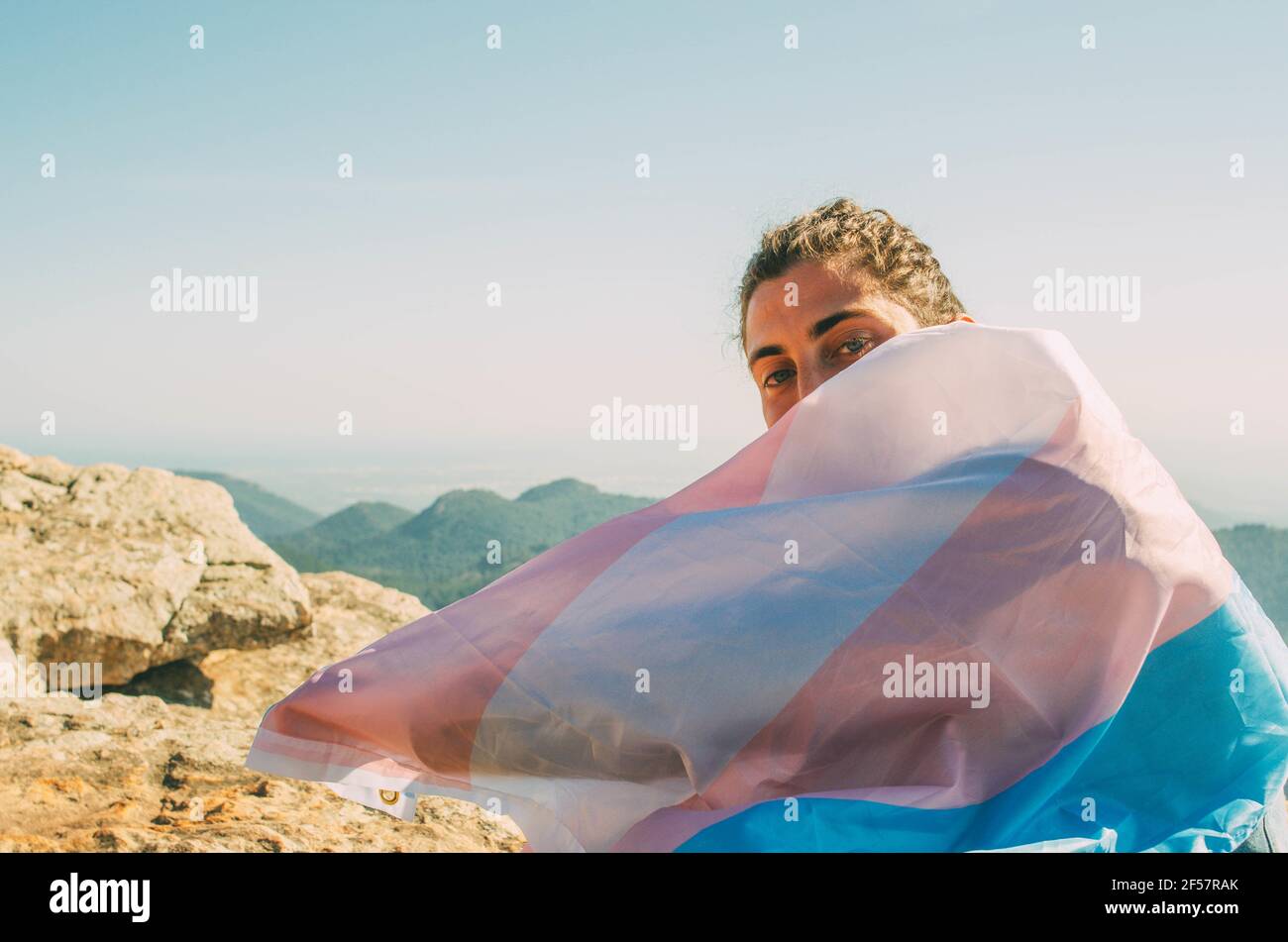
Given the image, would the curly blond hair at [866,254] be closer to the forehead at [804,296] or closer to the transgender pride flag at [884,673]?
the forehead at [804,296]

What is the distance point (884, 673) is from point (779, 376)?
1215 mm

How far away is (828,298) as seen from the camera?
2.86 m

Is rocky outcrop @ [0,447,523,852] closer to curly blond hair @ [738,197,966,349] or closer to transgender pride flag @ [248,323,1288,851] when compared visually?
transgender pride flag @ [248,323,1288,851]

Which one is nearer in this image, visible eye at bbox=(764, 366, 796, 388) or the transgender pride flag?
the transgender pride flag

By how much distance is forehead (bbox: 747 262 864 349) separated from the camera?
2.85 m

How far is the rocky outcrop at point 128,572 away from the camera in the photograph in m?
3.48

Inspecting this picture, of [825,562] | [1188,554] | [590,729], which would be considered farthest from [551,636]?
[1188,554]

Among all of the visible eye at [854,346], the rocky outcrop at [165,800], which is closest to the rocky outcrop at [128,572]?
the rocky outcrop at [165,800]

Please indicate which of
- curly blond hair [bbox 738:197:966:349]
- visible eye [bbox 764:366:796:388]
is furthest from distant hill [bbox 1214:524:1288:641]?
visible eye [bbox 764:366:796:388]

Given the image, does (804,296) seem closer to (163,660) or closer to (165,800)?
(165,800)

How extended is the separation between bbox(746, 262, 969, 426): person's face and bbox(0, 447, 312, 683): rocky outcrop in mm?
2328

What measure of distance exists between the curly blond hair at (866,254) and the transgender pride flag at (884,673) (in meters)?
0.84
